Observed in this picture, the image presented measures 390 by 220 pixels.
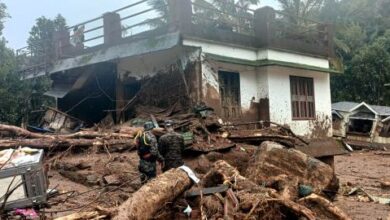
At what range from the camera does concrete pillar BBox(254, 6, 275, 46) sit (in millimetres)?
Result: 16078

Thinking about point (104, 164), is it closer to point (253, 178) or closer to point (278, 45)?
point (253, 178)

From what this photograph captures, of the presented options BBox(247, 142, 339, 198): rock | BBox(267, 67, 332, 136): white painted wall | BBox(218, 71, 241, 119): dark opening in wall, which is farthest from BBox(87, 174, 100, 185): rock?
BBox(267, 67, 332, 136): white painted wall

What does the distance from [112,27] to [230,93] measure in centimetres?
473

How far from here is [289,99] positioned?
1719 cm

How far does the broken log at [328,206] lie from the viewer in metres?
7.89

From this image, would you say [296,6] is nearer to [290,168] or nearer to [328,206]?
[290,168]

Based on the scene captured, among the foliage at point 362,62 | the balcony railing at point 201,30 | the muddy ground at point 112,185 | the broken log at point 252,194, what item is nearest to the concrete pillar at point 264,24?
the balcony railing at point 201,30

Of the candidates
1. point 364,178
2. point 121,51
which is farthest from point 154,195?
point 364,178

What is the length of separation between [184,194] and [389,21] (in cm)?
3781

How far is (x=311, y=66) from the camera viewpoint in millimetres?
17922

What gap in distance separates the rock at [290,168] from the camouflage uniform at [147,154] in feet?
7.01

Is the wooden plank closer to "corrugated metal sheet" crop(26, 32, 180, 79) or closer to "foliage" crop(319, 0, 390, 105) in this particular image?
"corrugated metal sheet" crop(26, 32, 180, 79)

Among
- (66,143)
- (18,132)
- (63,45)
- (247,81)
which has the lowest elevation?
(66,143)

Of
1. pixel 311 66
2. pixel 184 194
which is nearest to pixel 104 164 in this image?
pixel 184 194
